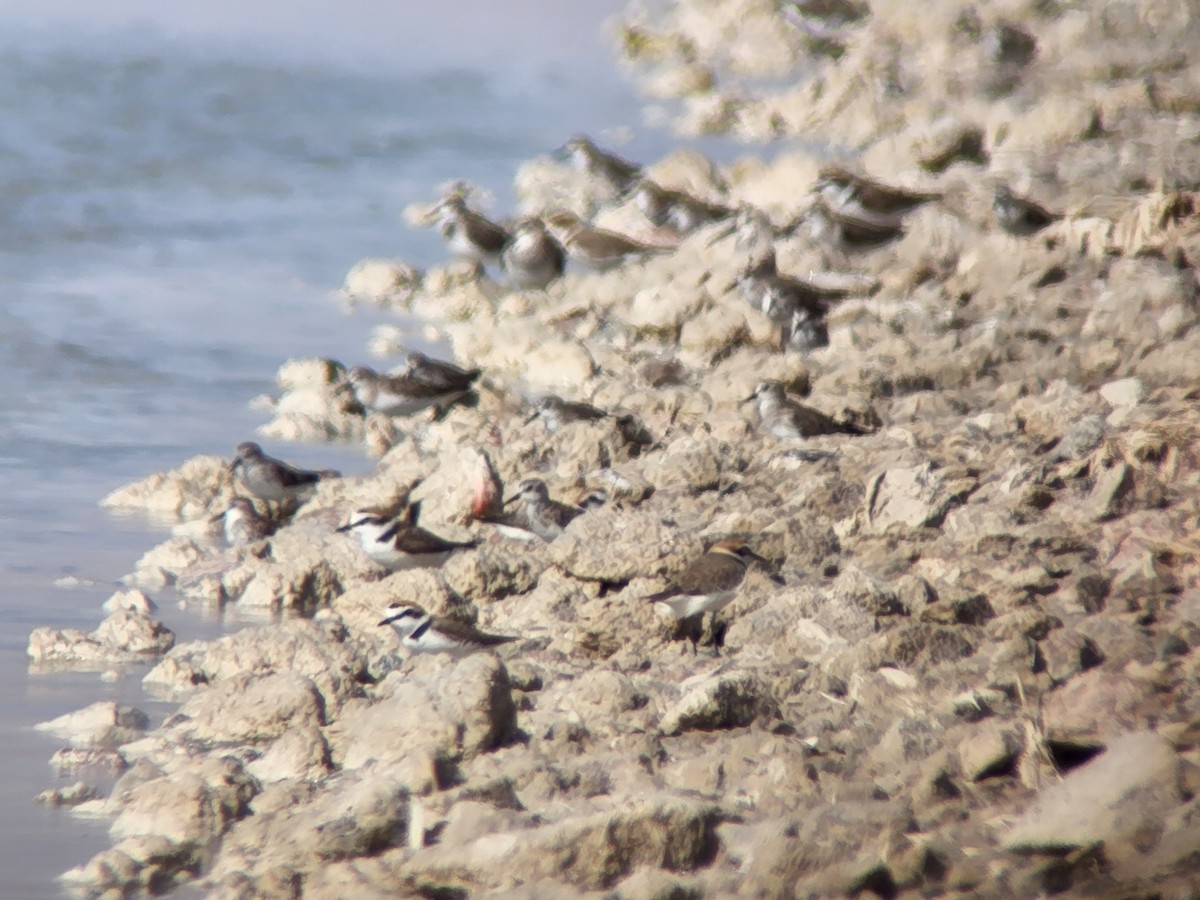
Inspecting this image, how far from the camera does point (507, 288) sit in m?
11.5

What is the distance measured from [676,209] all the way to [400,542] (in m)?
7.05

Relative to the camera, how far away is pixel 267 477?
6891mm

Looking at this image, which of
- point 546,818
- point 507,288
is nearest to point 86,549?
point 546,818

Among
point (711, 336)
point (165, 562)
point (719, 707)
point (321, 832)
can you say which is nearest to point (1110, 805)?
point (719, 707)

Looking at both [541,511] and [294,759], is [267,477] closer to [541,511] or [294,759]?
[541,511]

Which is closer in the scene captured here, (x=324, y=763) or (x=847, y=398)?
(x=324, y=763)

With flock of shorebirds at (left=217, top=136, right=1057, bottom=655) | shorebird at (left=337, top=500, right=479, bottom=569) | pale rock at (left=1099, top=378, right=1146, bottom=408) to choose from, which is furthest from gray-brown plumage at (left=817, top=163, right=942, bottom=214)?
shorebird at (left=337, top=500, right=479, bottom=569)

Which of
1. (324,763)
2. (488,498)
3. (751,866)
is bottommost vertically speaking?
(751,866)

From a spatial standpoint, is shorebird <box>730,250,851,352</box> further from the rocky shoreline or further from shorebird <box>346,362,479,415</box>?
shorebird <box>346,362,479,415</box>

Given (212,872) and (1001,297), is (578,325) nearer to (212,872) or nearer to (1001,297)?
(1001,297)

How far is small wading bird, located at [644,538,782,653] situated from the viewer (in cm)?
431

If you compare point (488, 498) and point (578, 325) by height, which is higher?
point (578, 325)

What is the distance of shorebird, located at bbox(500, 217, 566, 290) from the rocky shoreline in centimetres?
198

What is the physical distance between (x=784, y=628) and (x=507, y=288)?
751cm
